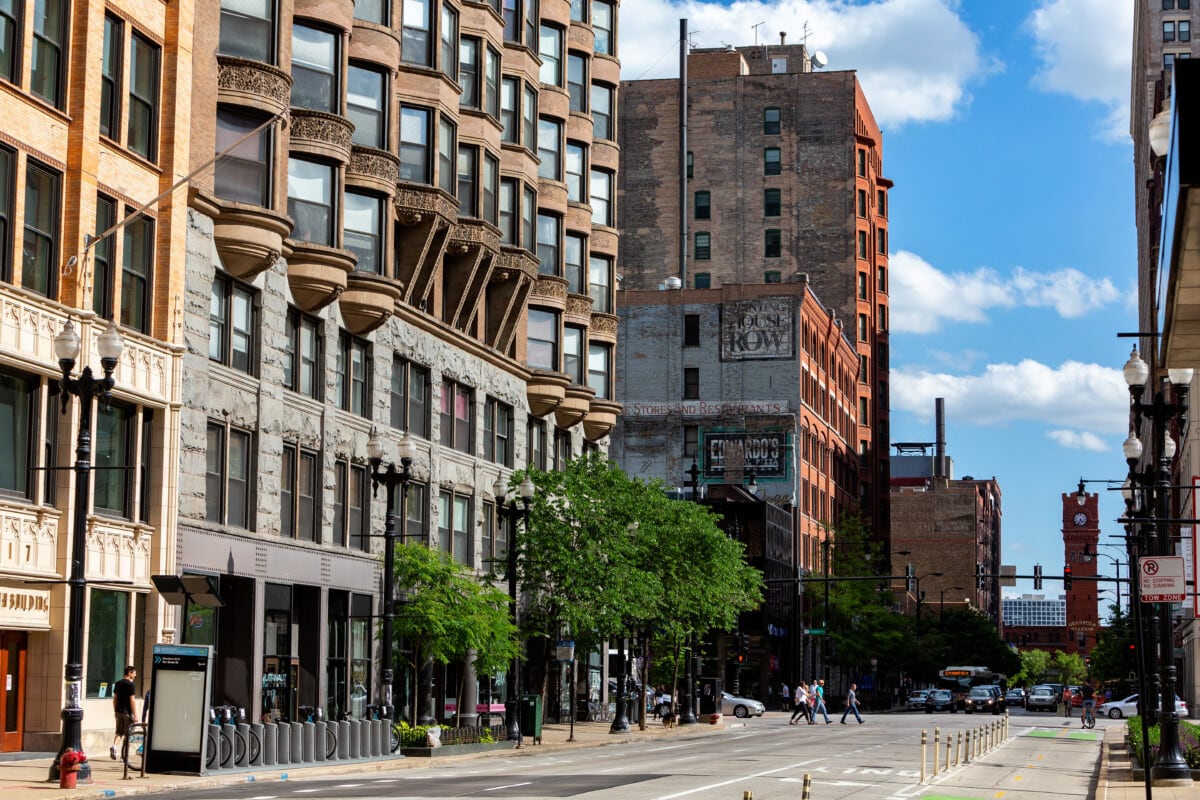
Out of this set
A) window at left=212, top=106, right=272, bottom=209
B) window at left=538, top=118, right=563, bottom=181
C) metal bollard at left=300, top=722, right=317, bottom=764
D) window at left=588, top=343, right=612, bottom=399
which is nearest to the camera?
metal bollard at left=300, top=722, right=317, bottom=764

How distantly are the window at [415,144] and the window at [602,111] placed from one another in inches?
696

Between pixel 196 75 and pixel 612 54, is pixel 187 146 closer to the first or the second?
pixel 196 75

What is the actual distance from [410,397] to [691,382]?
186ft

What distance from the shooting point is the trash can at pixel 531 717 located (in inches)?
1838

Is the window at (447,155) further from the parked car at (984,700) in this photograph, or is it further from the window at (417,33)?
the parked car at (984,700)

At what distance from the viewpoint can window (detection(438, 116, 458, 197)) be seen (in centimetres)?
5072

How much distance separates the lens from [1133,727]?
134 feet

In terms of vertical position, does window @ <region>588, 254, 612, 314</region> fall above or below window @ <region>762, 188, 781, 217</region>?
below

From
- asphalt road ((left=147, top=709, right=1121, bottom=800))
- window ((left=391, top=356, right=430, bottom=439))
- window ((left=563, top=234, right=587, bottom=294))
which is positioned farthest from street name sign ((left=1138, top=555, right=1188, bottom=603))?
window ((left=563, top=234, right=587, bottom=294))

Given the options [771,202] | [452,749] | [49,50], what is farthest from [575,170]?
[771,202]

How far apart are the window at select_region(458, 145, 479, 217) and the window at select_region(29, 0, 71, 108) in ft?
67.1

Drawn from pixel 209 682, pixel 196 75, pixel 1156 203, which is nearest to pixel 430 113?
pixel 196 75

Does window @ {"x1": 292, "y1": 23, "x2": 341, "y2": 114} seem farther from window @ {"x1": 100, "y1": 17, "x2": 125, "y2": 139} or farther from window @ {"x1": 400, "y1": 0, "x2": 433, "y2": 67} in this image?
window @ {"x1": 100, "y1": 17, "x2": 125, "y2": 139}

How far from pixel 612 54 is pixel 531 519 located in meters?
22.5
